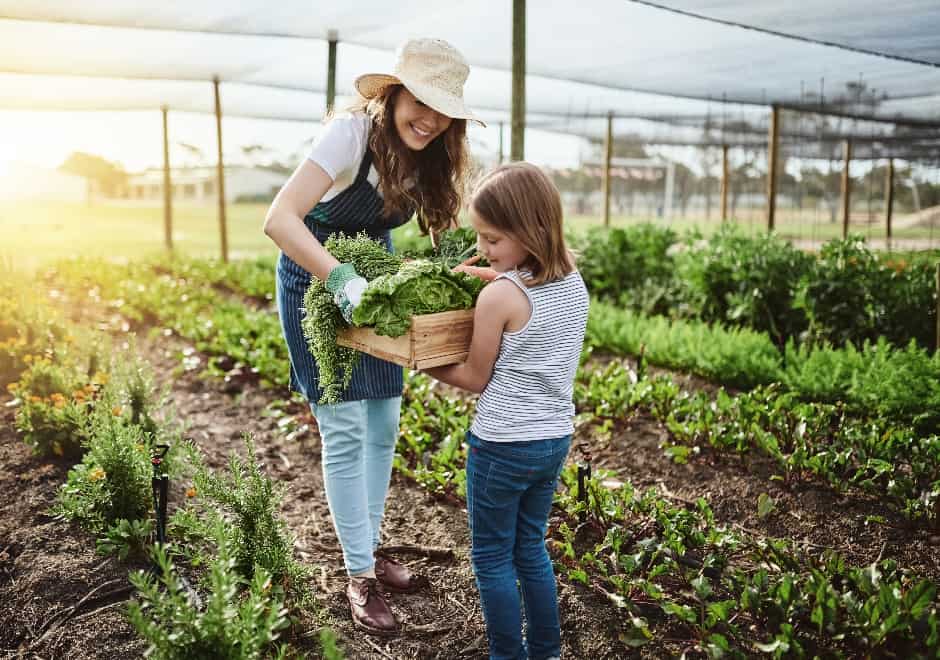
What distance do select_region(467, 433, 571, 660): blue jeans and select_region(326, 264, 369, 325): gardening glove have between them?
47 cm

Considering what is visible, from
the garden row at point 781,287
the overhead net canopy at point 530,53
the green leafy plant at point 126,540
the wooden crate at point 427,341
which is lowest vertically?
the green leafy plant at point 126,540

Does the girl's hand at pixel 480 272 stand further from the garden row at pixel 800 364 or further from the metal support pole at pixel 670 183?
the metal support pole at pixel 670 183

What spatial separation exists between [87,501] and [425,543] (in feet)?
4.18

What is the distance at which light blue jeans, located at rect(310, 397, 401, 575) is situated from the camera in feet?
8.02

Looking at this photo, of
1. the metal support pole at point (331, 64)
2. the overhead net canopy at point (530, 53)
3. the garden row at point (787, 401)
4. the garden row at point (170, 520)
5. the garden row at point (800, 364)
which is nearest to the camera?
the garden row at point (170, 520)

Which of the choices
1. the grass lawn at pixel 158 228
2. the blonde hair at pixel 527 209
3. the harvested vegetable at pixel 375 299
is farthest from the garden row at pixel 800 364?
the grass lawn at pixel 158 228

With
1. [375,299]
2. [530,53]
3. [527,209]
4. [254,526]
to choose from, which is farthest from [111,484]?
[530,53]

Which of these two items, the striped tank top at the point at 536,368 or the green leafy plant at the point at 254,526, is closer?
the striped tank top at the point at 536,368

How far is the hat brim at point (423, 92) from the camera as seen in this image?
2.20 meters

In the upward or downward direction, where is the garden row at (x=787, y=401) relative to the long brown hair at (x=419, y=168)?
downward

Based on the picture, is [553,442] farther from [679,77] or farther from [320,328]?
[679,77]

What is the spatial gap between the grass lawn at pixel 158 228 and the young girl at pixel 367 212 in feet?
32.0

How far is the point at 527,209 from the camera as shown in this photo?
76.1 inches

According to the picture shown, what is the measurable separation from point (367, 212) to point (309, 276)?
269 millimetres
